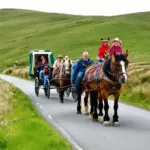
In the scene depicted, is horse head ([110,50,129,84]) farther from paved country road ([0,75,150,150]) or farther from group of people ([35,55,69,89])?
group of people ([35,55,69,89])

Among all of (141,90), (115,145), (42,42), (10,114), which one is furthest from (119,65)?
(42,42)

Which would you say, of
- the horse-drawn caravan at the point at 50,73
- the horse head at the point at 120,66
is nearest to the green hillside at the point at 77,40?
the horse-drawn caravan at the point at 50,73

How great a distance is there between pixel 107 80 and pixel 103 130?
1758mm

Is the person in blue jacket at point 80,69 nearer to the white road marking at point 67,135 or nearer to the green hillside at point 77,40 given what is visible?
the white road marking at point 67,135

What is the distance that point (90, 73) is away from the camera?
645 inches

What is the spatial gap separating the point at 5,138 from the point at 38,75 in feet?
58.7

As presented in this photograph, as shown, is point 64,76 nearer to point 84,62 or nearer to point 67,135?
point 84,62

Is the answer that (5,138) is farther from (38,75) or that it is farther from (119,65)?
(38,75)

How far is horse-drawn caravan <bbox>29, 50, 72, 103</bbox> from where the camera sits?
78.3ft

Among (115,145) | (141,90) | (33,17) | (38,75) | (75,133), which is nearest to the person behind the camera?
(115,145)

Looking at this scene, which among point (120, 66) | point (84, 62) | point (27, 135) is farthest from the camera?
point (84, 62)

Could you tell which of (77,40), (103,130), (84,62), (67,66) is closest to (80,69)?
(84,62)

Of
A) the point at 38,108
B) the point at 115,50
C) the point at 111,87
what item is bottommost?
the point at 38,108

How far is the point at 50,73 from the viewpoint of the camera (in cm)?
2638
